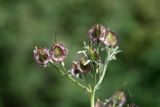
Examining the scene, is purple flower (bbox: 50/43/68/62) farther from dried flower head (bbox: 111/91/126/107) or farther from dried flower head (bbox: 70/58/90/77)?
dried flower head (bbox: 111/91/126/107)

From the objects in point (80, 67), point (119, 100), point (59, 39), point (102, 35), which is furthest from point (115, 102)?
point (59, 39)

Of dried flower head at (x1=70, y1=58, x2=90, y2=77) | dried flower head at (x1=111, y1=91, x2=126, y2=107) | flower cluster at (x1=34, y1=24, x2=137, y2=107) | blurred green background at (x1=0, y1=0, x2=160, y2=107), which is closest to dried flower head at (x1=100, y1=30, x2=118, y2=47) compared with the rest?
flower cluster at (x1=34, y1=24, x2=137, y2=107)

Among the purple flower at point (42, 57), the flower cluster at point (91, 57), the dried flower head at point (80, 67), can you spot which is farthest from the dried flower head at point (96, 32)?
the purple flower at point (42, 57)

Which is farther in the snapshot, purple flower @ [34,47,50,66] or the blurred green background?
the blurred green background

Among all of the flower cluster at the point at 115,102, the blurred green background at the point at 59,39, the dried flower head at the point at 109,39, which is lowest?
the flower cluster at the point at 115,102

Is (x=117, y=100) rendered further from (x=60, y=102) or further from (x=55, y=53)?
(x=60, y=102)

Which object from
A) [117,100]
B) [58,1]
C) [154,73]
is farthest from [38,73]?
[117,100]

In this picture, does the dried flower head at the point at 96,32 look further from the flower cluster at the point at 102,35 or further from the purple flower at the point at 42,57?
the purple flower at the point at 42,57
